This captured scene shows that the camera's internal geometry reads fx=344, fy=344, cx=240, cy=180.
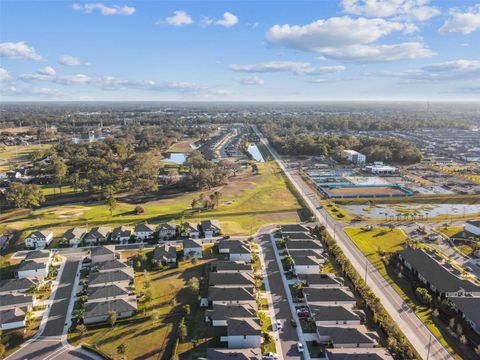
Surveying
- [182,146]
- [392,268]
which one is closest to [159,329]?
[392,268]

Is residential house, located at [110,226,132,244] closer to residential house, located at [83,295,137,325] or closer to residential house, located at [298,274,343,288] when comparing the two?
residential house, located at [83,295,137,325]

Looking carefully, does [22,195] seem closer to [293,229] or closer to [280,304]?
[293,229]

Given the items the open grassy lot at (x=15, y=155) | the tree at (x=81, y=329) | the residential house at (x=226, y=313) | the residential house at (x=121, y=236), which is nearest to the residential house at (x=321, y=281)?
the residential house at (x=226, y=313)

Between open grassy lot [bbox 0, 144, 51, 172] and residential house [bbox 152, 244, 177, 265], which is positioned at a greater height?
open grassy lot [bbox 0, 144, 51, 172]

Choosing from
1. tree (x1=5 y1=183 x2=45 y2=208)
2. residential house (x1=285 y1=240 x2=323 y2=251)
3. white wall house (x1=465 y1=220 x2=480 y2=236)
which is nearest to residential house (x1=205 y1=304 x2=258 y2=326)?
residential house (x1=285 y1=240 x2=323 y2=251)

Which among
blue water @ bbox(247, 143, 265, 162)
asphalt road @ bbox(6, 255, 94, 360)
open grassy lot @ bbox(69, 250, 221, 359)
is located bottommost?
asphalt road @ bbox(6, 255, 94, 360)

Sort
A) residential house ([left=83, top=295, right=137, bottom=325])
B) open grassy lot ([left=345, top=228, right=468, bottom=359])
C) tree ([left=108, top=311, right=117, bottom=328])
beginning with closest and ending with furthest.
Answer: open grassy lot ([left=345, top=228, right=468, bottom=359]), tree ([left=108, top=311, right=117, bottom=328]), residential house ([left=83, top=295, right=137, bottom=325])
